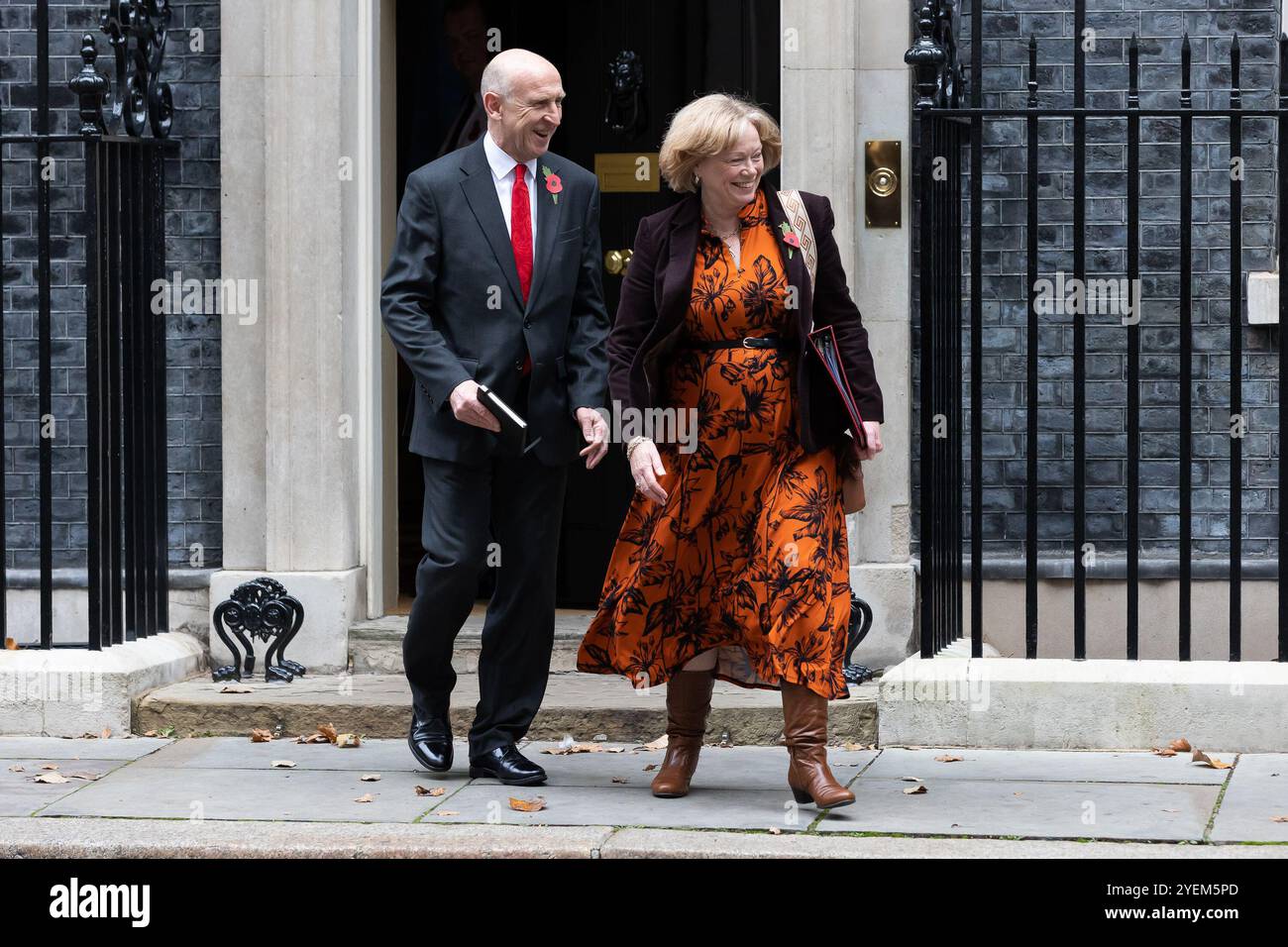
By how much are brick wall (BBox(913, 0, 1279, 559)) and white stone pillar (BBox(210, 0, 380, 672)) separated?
227 cm

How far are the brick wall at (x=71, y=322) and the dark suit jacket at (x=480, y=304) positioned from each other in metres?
2.27

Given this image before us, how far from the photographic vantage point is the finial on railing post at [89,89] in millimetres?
6672

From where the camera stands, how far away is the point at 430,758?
224 inches

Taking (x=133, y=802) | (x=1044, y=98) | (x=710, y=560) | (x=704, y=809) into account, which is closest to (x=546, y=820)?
(x=704, y=809)

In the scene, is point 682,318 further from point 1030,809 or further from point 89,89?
point 89,89

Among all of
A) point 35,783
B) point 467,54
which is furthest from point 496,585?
point 467,54

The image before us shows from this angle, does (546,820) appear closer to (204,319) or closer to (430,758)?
(430,758)

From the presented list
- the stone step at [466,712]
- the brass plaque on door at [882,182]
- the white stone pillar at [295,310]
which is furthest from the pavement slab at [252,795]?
the brass plaque on door at [882,182]

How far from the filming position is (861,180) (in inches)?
280

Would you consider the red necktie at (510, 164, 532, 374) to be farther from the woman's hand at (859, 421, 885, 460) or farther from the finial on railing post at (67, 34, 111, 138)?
the finial on railing post at (67, 34, 111, 138)

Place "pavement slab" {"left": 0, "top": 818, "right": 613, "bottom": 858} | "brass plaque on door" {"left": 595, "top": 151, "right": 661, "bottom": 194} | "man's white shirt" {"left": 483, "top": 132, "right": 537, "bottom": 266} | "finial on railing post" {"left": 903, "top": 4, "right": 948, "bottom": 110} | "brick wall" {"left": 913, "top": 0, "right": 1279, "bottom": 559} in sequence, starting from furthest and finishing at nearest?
"brass plaque on door" {"left": 595, "top": 151, "right": 661, "bottom": 194}, "brick wall" {"left": 913, "top": 0, "right": 1279, "bottom": 559}, "finial on railing post" {"left": 903, "top": 4, "right": 948, "bottom": 110}, "man's white shirt" {"left": 483, "top": 132, "right": 537, "bottom": 266}, "pavement slab" {"left": 0, "top": 818, "right": 613, "bottom": 858}

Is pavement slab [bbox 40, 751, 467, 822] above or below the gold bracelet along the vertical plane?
below

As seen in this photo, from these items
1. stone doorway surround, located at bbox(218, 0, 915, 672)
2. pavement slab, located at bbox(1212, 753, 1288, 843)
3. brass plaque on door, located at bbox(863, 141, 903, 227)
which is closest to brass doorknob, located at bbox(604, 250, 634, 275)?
stone doorway surround, located at bbox(218, 0, 915, 672)

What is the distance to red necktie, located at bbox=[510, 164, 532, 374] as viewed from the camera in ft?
18.2
